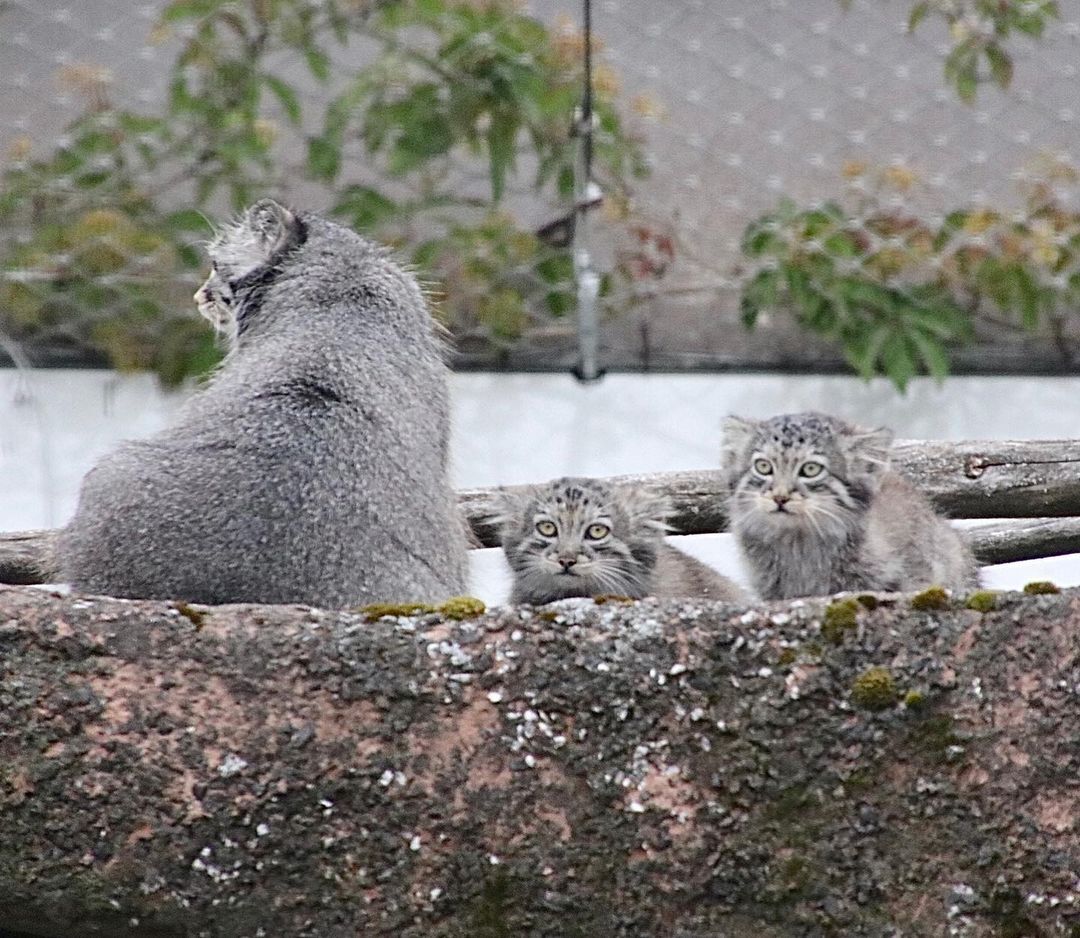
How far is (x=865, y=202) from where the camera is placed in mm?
6516

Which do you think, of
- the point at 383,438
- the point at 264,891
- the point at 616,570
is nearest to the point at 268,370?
the point at 383,438

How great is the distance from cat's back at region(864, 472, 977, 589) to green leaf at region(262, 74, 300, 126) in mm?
2744

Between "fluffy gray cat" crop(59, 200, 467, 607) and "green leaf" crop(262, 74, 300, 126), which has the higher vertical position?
"green leaf" crop(262, 74, 300, 126)

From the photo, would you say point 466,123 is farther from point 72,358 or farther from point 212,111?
point 72,358

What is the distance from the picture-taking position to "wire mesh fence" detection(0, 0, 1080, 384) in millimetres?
6418

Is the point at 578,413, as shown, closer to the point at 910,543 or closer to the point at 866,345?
the point at 866,345

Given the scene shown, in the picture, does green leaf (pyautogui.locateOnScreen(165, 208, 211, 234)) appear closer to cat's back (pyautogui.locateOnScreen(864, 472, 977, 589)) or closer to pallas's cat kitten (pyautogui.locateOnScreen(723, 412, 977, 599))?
pallas's cat kitten (pyautogui.locateOnScreen(723, 412, 977, 599))

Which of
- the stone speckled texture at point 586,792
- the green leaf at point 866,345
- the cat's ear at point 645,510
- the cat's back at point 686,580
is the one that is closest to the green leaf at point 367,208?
the green leaf at point 866,345

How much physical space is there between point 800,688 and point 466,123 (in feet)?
14.0

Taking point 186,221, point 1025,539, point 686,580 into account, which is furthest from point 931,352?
point 186,221

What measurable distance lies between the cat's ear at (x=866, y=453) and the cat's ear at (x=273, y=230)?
4.14 feet

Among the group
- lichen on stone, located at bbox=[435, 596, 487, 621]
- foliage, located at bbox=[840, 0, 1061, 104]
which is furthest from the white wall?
lichen on stone, located at bbox=[435, 596, 487, 621]

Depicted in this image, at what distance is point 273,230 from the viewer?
395 centimetres

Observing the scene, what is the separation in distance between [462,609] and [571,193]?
Answer: 3.95 m
